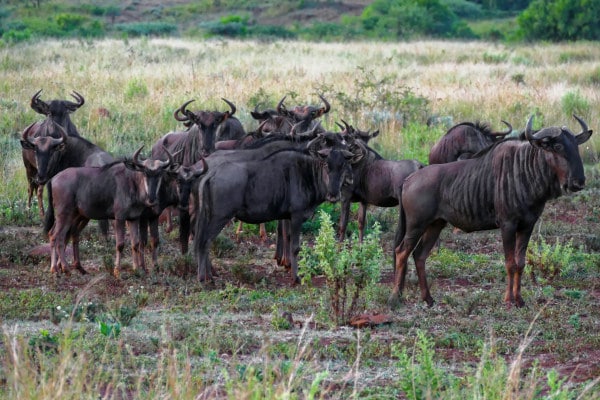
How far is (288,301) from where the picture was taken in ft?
32.9

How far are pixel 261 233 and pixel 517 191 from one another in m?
4.78

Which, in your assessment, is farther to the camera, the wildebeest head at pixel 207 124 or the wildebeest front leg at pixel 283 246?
the wildebeest head at pixel 207 124

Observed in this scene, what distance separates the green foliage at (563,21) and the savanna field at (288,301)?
70.6 feet

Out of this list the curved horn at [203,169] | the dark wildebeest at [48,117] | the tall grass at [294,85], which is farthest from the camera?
the tall grass at [294,85]

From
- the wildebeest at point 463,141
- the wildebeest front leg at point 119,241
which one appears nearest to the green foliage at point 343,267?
the wildebeest front leg at point 119,241

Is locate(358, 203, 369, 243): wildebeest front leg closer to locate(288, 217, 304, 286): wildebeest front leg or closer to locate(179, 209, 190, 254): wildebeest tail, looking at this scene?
locate(288, 217, 304, 286): wildebeest front leg

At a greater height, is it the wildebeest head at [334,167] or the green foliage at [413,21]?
the wildebeest head at [334,167]

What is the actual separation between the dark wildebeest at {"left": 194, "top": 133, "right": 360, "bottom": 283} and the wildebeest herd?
0.01 metres

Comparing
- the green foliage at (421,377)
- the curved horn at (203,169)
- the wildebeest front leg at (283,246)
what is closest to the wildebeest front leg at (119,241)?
the curved horn at (203,169)

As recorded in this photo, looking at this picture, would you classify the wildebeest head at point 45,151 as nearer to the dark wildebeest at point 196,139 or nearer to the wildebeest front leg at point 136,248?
the dark wildebeest at point 196,139

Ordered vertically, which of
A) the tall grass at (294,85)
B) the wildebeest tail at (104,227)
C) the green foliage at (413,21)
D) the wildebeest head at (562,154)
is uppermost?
the wildebeest head at (562,154)

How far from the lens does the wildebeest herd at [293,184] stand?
32.4 ft

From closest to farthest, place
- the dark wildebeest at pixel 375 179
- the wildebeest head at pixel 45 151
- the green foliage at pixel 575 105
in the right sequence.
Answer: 1. the dark wildebeest at pixel 375 179
2. the wildebeest head at pixel 45 151
3. the green foliage at pixel 575 105

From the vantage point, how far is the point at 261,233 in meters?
13.9
